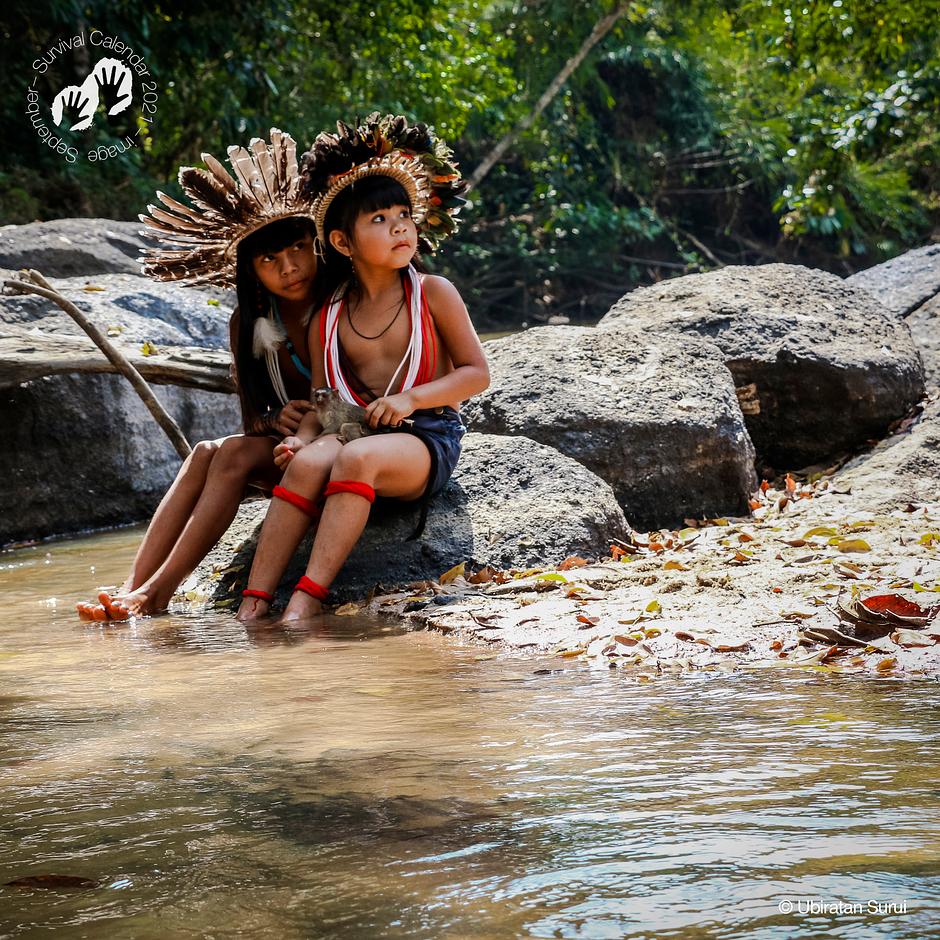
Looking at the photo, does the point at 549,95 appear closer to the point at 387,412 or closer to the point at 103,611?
the point at 387,412

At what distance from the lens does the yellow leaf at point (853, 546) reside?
4.07 m

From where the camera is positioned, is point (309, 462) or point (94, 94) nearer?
point (309, 462)

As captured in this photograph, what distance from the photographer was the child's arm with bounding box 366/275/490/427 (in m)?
4.44

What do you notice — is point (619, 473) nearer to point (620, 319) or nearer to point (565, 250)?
point (620, 319)

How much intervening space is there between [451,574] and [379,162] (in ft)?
4.92

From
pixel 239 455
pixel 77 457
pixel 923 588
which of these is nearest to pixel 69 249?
pixel 77 457


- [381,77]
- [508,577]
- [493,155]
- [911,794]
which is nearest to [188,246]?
[508,577]

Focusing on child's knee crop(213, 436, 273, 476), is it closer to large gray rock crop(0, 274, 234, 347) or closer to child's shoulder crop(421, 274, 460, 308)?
child's shoulder crop(421, 274, 460, 308)

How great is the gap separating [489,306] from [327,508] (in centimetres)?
1980

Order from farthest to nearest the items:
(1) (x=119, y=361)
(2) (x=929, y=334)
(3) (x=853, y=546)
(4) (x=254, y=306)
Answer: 1. (2) (x=929, y=334)
2. (1) (x=119, y=361)
3. (4) (x=254, y=306)
4. (3) (x=853, y=546)

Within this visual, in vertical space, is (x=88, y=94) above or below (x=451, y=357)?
above

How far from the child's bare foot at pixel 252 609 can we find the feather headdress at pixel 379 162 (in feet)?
4.42

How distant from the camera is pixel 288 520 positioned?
434 centimetres

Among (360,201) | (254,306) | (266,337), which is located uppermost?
(360,201)
